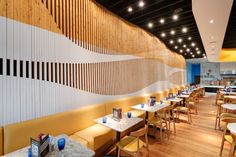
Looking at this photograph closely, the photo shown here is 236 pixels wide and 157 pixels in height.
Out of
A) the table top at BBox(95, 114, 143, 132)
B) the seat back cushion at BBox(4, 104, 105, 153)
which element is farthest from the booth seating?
the table top at BBox(95, 114, 143, 132)

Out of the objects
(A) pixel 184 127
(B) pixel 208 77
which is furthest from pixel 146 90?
(B) pixel 208 77

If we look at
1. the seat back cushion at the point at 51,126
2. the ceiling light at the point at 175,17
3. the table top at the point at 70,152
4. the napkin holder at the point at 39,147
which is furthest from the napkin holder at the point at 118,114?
the ceiling light at the point at 175,17

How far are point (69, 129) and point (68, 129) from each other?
0.03m

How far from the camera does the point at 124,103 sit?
194 inches

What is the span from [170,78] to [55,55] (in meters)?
8.43

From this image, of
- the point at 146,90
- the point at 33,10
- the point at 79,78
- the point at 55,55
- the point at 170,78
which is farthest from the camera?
the point at 170,78

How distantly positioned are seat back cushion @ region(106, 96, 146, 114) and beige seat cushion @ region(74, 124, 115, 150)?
799mm

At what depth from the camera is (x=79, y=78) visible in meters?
3.68

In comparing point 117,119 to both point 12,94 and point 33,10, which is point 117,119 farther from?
point 33,10

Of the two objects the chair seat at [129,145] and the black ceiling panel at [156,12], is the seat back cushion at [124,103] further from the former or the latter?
the black ceiling panel at [156,12]

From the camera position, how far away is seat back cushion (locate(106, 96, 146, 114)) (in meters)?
4.37

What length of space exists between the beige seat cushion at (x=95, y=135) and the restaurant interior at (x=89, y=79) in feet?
0.07

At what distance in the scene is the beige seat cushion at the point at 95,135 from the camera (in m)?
3.00

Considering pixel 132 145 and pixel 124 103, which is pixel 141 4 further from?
pixel 132 145
